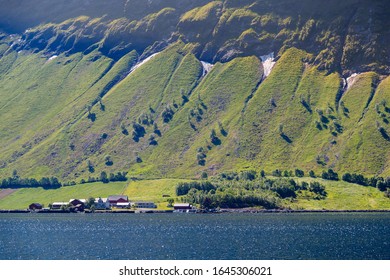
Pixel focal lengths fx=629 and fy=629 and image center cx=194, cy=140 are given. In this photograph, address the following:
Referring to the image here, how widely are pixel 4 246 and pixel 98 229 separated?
160ft

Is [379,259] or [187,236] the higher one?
[379,259]

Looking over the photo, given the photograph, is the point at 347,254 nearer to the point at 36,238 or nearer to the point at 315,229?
the point at 315,229

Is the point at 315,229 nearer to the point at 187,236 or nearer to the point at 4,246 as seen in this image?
the point at 187,236

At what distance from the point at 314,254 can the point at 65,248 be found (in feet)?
181

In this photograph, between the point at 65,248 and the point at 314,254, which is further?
the point at 65,248

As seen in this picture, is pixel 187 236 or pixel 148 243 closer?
pixel 148 243

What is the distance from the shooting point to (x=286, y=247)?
449 ft

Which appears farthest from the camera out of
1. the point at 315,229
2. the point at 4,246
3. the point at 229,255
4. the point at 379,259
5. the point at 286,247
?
the point at 315,229

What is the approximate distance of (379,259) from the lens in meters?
114

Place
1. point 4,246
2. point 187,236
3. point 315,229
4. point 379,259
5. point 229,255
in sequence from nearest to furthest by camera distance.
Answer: point 379,259, point 229,255, point 4,246, point 187,236, point 315,229
